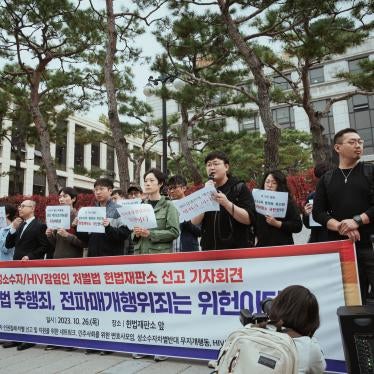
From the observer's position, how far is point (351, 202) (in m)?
3.03

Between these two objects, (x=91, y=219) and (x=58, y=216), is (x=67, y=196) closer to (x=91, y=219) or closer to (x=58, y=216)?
(x=58, y=216)

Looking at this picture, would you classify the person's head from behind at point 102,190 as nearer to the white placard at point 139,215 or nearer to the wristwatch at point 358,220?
the white placard at point 139,215

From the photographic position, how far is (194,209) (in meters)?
3.36

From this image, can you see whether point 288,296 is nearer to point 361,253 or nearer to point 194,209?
point 361,253

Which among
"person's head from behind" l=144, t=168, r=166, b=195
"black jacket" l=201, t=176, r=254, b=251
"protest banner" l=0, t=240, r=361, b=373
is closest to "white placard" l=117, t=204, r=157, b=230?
"protest banner" l=0, t=240, r=361, b=373

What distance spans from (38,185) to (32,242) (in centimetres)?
3220

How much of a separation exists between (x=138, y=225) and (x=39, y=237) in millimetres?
1766

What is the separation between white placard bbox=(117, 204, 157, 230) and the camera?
3684 mm

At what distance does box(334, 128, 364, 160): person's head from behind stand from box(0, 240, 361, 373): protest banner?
28.5 inches

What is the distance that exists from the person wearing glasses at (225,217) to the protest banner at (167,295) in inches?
9.8

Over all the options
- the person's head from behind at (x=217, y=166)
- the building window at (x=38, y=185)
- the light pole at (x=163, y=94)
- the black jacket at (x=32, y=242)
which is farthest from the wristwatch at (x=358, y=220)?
the building window at (x=38, y=185)

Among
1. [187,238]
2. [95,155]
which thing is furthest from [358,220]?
[95,155]

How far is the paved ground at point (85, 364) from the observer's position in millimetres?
3305

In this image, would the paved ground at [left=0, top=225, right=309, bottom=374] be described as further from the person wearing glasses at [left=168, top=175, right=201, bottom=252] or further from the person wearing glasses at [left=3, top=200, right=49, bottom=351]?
the person wearing glasses at [left=168, top=175, right=201, bottom=252]
